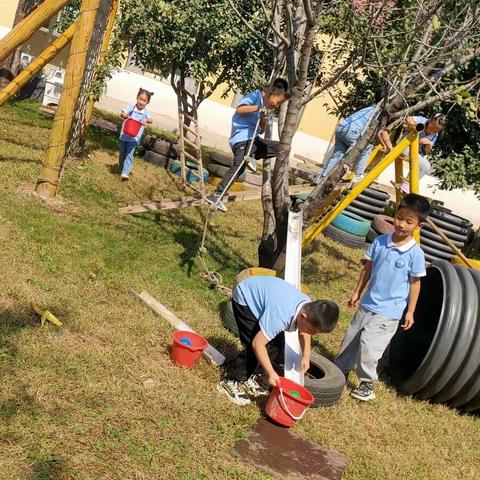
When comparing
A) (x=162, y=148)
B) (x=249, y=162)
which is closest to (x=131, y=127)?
(x=162, y=148)

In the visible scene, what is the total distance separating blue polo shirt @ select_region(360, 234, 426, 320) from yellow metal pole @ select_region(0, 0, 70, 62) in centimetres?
A: 468

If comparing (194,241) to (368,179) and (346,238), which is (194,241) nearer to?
(368,179)

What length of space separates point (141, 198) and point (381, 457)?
230 inches

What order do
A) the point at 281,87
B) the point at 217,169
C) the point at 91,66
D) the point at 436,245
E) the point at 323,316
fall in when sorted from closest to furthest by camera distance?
the point at 323,316 < the point at 281,87 < the point at 91,66 < the point at 436,245 < the point at 217,169

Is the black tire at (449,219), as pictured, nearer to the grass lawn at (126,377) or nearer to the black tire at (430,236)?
the black tire at (430,236)

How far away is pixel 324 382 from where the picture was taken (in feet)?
16.2

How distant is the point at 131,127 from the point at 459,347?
653 cm

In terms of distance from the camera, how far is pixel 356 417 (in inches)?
195

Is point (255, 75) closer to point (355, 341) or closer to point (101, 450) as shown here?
point (355, 341)

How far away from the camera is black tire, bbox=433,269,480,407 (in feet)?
16.9

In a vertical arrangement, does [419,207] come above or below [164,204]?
above

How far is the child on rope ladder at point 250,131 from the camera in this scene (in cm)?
668

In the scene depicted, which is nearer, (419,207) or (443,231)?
(419,207)

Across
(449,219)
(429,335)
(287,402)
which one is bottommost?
(287,402)
